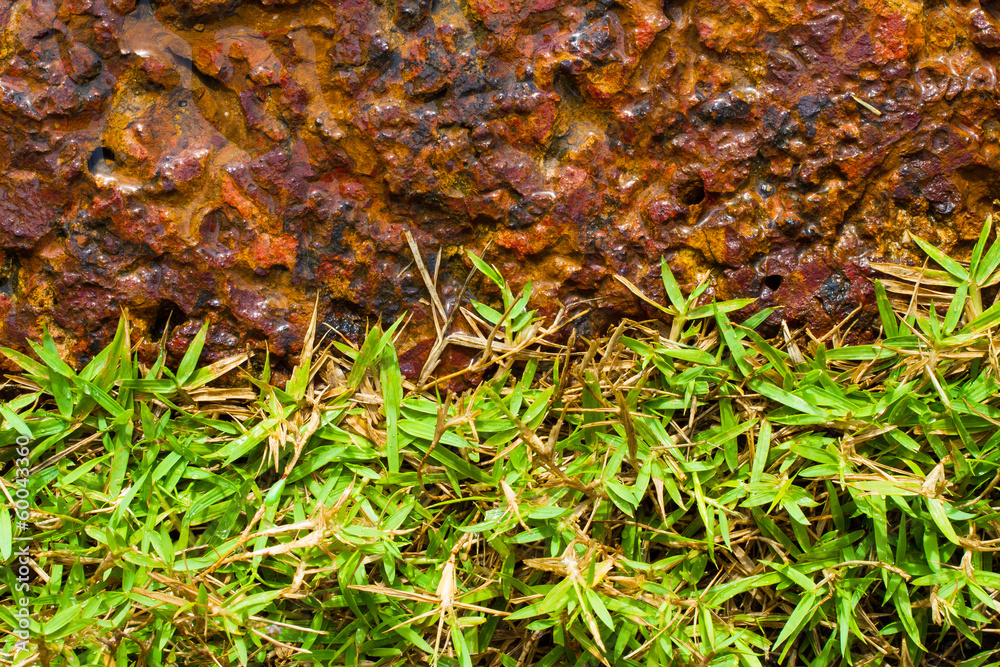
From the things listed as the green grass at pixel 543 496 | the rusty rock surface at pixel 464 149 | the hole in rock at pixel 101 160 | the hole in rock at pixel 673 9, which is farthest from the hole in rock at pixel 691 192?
the hole in rock at pixel 101 160

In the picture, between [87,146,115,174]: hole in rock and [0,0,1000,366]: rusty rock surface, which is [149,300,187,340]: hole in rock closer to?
[0,0,1000,366]: rusty rock surface

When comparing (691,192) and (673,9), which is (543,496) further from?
(673,9)

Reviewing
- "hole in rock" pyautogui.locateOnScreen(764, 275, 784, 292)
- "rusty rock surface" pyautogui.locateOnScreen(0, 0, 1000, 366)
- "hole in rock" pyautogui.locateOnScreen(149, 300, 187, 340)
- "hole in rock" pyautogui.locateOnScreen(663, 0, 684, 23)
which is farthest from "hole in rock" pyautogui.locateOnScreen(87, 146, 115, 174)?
"hole in rock" pyautogui.locateOnScreen(764, 275, 784, 292)

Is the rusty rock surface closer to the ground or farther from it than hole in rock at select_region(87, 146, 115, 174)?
farther from it

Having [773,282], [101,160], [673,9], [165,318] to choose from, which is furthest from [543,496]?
[101,160]

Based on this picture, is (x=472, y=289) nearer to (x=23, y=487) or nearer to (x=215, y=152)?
(x=215, y=152)
